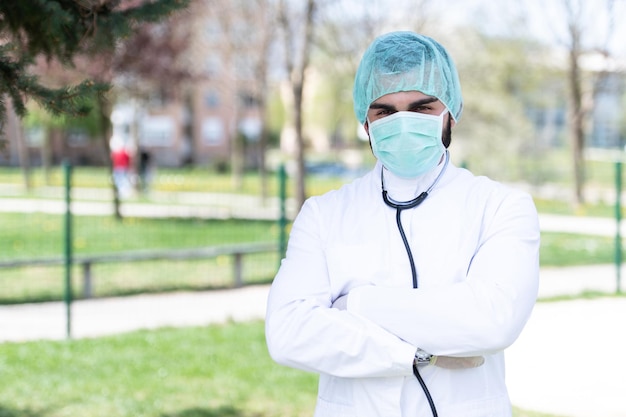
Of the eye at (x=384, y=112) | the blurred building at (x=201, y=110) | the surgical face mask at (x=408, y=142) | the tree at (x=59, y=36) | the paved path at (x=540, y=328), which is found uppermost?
the blurred building at (x=201, y=110)

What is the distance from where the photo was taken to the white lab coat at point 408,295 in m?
2.08

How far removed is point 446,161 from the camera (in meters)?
2.31

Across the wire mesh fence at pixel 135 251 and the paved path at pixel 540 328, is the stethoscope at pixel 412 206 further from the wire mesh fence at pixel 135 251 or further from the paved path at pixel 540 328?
the wire mesh fence at pixel 135 251

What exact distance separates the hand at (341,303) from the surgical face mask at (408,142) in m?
0.36

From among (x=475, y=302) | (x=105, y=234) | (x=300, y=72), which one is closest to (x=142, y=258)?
(x=105, y=234)

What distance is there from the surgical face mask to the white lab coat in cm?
6

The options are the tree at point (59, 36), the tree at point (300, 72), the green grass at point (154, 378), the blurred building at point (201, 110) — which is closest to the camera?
the tree at point (59, 36)

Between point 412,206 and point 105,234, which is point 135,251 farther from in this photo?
point 412,206

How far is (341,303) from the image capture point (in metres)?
2.21

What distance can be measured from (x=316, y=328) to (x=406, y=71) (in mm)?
704

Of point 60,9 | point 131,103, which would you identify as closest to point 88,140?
point 131,103

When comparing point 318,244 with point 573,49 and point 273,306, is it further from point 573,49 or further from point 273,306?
point 573,49

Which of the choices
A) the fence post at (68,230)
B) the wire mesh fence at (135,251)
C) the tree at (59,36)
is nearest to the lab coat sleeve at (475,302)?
the tree at (59,36)

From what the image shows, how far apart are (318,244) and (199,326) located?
6243 millimetres
